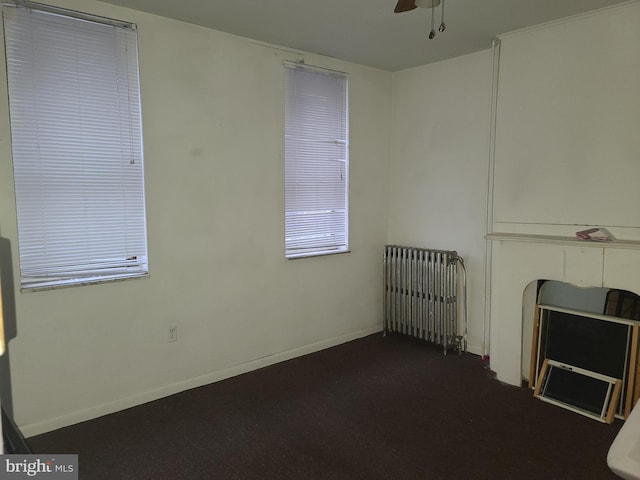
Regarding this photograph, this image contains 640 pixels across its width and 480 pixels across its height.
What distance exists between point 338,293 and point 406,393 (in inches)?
48.1

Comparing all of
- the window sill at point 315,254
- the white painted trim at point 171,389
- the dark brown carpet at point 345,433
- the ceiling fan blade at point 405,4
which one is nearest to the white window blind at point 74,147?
the white painted trim at point 171,389

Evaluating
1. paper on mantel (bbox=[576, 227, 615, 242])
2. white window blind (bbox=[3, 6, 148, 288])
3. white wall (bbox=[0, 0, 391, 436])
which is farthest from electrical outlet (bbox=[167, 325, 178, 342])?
paper on mantel (bbox=[576, 227, 615, 242])

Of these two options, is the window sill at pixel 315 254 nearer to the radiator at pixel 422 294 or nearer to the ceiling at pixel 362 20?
the radiator at pixel 422 294

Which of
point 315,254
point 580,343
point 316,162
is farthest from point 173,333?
point 580,343

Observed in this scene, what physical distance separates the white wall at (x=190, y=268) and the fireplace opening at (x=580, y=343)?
1706mm

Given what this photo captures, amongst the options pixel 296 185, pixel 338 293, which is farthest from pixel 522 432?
pixel 296 185

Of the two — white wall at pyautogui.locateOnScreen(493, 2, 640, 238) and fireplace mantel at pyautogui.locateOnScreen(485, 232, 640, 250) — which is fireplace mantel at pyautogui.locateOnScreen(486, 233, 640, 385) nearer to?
fireplace mantel at pyautogui.locateOnScreen(485, 232, 640, 250)

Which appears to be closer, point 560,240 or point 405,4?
point 405,4

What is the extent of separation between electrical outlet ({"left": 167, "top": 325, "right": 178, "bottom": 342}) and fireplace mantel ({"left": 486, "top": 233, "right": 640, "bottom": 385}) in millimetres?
2398

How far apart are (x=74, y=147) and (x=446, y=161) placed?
2936 millimetres

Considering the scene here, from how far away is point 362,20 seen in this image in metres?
3.00

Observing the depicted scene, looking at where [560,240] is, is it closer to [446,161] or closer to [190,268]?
[446,161]

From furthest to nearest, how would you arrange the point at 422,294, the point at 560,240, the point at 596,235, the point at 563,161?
the point at 422,294 < the point at 563,161 < the point at 560,240 < the point at 596,235

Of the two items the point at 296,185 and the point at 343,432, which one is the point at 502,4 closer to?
the point at 296,185
